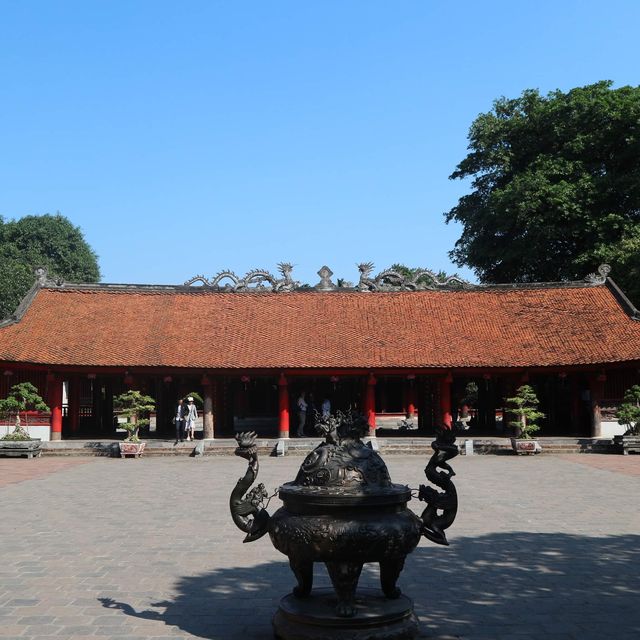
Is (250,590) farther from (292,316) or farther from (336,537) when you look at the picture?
(292,316)

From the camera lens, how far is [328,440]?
611cm

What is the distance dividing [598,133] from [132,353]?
23010 mm

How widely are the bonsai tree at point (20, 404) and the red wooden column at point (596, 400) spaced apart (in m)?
17.2

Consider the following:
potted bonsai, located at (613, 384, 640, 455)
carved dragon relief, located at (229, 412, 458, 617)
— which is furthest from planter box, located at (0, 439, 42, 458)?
carved dragon relief, located at (229, 412, 458, 617)

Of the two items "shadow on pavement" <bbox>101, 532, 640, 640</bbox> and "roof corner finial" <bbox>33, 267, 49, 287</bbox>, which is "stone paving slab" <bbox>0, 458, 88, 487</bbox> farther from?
"shadow on pavement" <bbox>101, 532, 640, 640</bbox>

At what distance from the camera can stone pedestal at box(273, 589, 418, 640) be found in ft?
18.1

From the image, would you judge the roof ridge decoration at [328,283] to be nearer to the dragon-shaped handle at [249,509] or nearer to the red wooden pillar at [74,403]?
the red wooden pillar at [74,403]

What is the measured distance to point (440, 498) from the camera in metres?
6.12

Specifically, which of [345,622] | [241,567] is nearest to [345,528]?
[345,622]

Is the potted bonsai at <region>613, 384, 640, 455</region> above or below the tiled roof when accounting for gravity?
below

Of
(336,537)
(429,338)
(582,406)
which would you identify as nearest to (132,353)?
(429,338)

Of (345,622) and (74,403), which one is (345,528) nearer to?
(345,622)

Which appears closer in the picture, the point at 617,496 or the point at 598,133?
the point at 617,496

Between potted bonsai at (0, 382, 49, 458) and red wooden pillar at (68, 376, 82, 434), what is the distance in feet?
9.59
